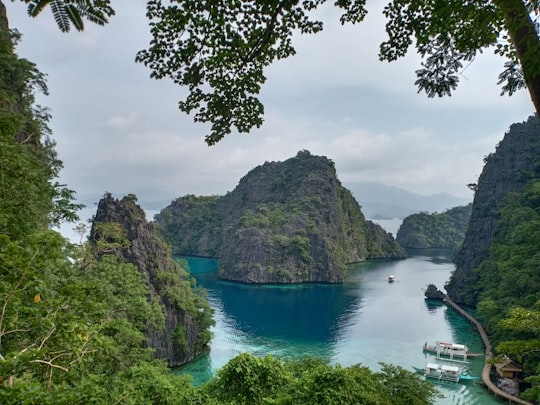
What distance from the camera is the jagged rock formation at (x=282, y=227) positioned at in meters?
61.2

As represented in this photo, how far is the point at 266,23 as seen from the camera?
3.69 metres

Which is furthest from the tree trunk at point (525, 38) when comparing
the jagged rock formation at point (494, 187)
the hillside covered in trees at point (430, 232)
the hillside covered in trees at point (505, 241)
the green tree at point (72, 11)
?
the hillside covered in trees at point (430, 232)

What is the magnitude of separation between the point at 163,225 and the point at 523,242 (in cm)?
7644

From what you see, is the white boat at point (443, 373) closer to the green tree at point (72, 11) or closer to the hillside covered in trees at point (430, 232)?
the green tree at point (72, 11)

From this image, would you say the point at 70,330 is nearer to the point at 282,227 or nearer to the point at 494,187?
the point at 494,187

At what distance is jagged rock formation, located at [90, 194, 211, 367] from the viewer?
25.4 metres

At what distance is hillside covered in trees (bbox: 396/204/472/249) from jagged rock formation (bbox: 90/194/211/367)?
82.9 m

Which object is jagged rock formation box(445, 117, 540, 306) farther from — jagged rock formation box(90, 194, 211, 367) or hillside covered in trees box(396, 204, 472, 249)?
hillside covered in trees box(396, 204, 472, 249)

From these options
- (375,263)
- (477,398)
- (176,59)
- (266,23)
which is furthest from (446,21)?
(375,263)

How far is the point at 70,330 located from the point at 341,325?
3472 centimetres

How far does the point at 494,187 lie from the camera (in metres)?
50.8

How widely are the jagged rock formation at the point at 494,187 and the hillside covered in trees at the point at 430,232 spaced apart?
49.1 meters

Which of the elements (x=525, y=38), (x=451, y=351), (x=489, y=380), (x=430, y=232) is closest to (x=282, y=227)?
(x=451, y=351)

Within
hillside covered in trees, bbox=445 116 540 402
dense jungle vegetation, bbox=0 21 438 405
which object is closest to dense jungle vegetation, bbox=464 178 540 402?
hillside covered in trees, bbox=445 116 540 402
